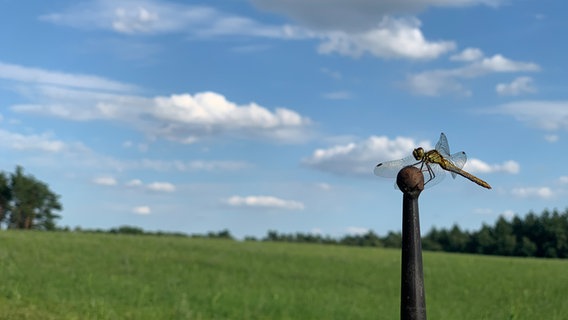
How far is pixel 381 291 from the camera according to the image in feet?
82.7

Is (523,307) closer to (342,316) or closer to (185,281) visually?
(342,316)

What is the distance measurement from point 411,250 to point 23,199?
74.5m

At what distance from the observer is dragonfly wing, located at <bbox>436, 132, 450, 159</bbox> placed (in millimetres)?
6258

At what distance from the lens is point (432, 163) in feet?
20.3

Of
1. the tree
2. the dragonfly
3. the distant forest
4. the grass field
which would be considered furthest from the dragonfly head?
the tree

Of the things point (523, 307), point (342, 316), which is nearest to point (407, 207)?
point (342, 316)

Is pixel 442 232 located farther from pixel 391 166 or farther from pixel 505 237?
pixel 391 166

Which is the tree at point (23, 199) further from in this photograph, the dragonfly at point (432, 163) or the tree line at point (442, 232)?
the dragonfly at point (432, 163)

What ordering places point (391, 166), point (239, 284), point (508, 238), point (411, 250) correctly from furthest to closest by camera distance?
point (508, 238)
point (239, 284)
point (391, 166)
point (411, 250)

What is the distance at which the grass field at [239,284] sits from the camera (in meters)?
18.4

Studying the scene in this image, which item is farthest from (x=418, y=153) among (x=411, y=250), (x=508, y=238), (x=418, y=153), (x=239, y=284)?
(x=508, y=238)

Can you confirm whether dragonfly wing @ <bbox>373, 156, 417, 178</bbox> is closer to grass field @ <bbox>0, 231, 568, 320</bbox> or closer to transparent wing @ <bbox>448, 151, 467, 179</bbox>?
transparent wing @ <bbox>448, 151, 467, 179</bbox>

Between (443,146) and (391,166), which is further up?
(443,146)

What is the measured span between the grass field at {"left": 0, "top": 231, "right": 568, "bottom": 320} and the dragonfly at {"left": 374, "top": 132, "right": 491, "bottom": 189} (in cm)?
1064
